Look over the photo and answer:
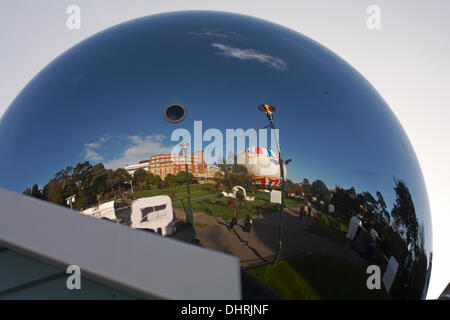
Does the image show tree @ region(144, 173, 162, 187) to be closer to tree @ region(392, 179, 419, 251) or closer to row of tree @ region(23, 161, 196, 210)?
row of tree @ region(23, 161, 196, 210)

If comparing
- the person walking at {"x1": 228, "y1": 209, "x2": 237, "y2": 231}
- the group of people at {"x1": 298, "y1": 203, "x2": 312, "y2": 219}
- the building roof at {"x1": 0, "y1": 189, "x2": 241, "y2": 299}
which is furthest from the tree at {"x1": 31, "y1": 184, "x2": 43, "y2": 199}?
the group of people at {"x1": 298, "y1": 203, "x2": 312, "y2": 219}

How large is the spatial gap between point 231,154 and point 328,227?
1261mm

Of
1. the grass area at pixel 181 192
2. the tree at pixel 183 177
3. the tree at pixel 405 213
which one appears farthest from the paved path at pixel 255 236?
the tree at pixel 405 213

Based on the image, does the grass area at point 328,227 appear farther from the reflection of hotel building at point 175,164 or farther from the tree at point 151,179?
the tree at point 151,179

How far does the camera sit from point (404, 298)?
3.23 m

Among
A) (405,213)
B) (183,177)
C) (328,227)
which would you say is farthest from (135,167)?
(405,213)

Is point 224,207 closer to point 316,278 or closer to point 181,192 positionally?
point 181,192

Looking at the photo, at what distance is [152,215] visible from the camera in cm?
259

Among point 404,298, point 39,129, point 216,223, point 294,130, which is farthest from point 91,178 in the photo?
point 404,298

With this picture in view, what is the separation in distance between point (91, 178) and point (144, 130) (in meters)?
0.71

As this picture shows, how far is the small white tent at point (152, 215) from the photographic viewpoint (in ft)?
8.46

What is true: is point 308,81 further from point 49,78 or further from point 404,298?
point 49,78

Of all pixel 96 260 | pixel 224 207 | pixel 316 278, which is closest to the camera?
pixel 96 260

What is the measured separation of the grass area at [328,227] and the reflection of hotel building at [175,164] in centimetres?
126
